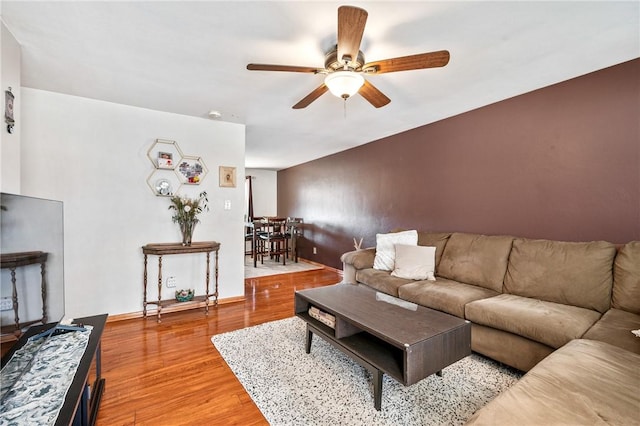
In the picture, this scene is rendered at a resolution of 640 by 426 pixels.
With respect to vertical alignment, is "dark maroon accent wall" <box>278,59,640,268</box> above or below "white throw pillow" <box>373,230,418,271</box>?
above

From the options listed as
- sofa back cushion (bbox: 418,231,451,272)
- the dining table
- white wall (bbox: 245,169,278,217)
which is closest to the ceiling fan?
sofa back cushion (bbox: 418,231,451,272)

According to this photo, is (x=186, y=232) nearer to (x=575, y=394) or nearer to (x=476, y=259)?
(x=476, y=259)

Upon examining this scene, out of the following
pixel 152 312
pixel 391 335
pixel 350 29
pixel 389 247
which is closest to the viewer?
pixel 350 29

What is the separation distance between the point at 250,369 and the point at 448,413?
133cm

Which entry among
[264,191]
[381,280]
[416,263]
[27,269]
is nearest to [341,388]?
[381,280]

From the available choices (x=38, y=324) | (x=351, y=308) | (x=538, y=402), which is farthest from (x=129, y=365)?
(x=538, y=402)

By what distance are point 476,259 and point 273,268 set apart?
3.87 meters

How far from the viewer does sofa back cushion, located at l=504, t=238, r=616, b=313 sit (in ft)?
6.57

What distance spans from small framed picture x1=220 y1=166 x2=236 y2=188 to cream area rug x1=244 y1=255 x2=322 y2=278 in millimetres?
1995

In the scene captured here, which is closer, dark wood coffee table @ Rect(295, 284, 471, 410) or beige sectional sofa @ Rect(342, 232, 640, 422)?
dark wood coffee table @ Rect(295, 284, 471, 410)

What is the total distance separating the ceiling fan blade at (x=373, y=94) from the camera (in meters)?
2.00

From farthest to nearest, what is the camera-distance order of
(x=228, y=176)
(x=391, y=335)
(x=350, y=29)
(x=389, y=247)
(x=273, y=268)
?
(x=273, y=268), (x=228, y=176), (x=389, y=247), (x=391, y=335), (x=350, y=29)

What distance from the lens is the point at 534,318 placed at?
185 centimetres

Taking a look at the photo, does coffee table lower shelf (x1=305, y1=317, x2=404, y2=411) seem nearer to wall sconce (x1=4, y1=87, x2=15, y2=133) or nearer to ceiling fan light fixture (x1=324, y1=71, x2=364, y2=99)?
ceiling fan light fixture (x1=324, y1=71, x2=364, y2=99)
